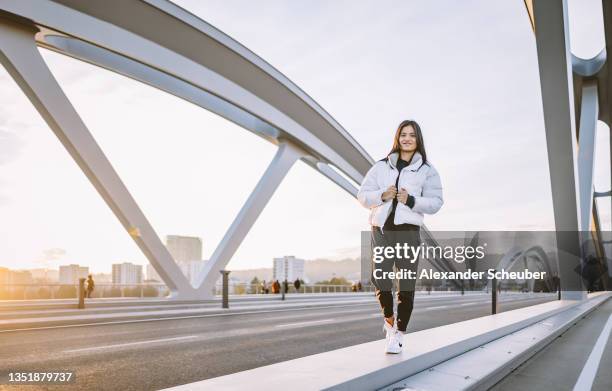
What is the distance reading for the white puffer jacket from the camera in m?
4.06

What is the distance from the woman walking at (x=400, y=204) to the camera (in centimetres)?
407

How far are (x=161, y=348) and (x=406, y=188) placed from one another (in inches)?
182

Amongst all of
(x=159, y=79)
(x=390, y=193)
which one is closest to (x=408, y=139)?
(x=390, y=193)

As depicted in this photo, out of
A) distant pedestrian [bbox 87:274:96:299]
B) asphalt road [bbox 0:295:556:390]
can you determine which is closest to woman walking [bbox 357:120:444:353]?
asphalt road [bbox 0:295:556:390]

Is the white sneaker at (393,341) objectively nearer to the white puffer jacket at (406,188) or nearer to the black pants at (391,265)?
the black pants at (391,265)

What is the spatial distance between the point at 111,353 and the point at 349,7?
11920mm

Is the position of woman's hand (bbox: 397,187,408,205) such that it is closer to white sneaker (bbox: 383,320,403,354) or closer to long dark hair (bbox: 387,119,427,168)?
long dark hair (bbox: 387,119,427,168)

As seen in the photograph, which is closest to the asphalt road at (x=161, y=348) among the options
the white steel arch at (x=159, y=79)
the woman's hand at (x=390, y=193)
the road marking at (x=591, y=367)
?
the woman's hand at (x=390, y=193)

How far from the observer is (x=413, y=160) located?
13.9 ft

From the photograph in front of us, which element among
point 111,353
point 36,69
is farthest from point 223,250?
point 111,353

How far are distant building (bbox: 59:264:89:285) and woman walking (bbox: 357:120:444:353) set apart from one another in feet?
58.8

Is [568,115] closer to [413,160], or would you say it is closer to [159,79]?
[413,160]

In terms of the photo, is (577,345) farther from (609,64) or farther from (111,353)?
(609,64)

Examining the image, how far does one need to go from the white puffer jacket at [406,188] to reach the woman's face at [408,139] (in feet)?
0.25
